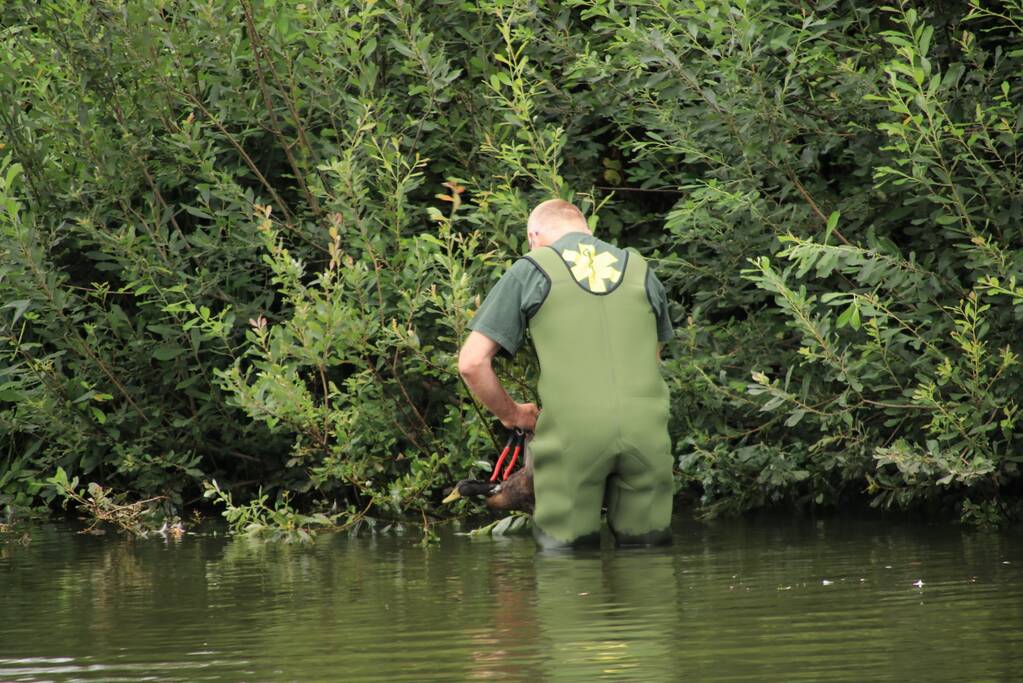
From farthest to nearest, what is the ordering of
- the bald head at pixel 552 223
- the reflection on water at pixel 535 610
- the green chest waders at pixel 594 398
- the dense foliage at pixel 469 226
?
the dense foliage at pixel 469 226 < the bald head at pixel 552 223 < the green chest waders at pixel 594 398 < the reflection on water at pixel 535 610

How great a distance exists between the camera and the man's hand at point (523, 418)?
25.8ft

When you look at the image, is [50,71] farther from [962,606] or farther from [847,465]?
[962,606]

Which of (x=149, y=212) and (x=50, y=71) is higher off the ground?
(x=50, y=71)

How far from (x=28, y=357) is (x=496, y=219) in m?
2.92

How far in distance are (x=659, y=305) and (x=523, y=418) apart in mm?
810

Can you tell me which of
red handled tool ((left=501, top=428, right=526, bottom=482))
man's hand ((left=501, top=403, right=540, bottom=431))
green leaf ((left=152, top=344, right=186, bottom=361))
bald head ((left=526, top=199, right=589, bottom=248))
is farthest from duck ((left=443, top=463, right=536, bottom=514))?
green leaf ((left=152, top=344, right=186, bottom=361))

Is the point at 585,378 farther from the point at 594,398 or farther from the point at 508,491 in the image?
the point at 508,491

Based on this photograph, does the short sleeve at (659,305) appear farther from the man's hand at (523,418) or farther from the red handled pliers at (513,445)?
the red handled pliers at (513,445)

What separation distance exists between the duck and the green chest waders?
0.27 m

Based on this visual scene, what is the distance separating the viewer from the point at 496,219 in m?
9.16

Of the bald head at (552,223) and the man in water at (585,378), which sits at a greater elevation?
the bald head at (552,223)

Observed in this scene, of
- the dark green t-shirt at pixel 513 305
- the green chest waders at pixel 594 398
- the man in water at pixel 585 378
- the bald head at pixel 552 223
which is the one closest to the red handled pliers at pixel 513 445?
the man in water at pixel 585 378

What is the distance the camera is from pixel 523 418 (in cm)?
787

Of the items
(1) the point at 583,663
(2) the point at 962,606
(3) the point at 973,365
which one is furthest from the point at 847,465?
(1) the point at 583,663
